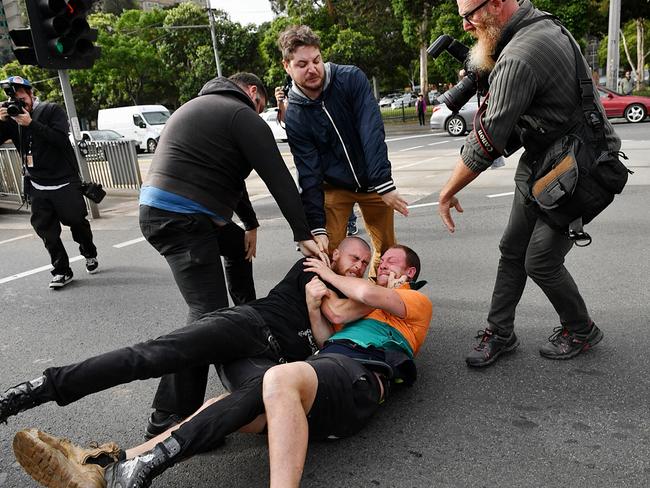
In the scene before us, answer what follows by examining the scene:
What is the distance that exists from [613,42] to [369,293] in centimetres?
2027

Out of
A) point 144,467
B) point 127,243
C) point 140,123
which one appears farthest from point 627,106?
point 140,123

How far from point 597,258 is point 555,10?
19.8m

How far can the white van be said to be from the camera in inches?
1033

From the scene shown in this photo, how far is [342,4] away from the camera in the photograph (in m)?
33.0

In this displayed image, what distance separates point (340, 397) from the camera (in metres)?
2.38

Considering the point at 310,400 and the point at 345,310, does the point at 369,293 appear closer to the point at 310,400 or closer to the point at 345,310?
the point at 345,310

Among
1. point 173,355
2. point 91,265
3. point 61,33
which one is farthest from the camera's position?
point 61,33

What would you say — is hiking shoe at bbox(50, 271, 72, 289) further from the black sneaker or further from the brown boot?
the brown boot

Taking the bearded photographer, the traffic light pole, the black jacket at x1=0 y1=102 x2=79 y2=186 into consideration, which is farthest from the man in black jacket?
the traffic light pole

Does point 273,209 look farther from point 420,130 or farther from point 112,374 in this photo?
point 420,130

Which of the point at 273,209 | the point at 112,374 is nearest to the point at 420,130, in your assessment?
the point at 273,209

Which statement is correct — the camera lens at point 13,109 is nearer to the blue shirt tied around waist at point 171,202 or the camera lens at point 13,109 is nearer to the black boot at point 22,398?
the blue shirt tied around waist at point 171,202

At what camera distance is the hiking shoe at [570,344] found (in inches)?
130

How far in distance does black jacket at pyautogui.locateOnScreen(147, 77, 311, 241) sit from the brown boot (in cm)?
132
